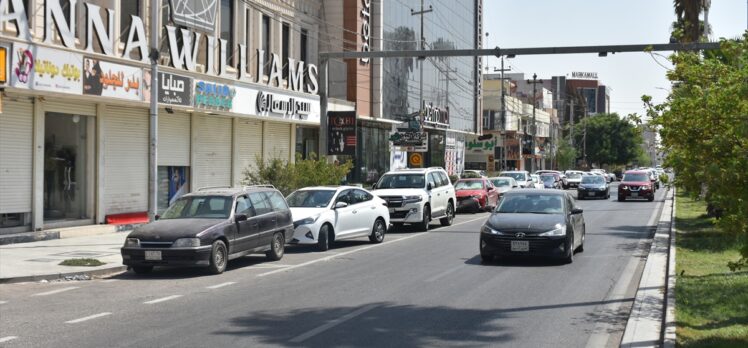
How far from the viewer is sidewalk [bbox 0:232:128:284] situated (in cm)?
1512

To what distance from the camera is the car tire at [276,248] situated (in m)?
17.8

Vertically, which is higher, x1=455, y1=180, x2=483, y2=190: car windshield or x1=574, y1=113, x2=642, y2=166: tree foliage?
x1=574, y1=113, x2=642, y2=166: tree foliage

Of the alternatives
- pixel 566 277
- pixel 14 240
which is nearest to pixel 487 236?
pixel 566 277

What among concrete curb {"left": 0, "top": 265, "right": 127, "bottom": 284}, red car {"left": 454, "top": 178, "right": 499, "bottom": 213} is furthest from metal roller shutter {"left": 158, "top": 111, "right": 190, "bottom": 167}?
red car {"left": 454, "top": 178, "right": 499, "bottom": 213}

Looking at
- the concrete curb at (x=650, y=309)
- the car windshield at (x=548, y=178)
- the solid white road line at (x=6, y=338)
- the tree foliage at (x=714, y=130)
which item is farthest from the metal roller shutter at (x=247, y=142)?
the car windshield at (x=548, y=178)

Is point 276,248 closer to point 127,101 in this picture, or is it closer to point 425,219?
point 127,101

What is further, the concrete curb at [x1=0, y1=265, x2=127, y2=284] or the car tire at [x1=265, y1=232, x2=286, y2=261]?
the car tire at [x1=265, y1=232, x2=286, y2=261]

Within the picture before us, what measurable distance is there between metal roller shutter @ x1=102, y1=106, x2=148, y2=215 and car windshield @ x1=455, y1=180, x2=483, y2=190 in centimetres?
1590

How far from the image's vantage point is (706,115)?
929 centimetres

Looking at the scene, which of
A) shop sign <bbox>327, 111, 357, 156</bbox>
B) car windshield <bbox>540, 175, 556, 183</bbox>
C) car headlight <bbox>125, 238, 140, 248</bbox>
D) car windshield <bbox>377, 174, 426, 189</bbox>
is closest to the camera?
car headlight <bbox>125, 238, 140, 248</bbox>

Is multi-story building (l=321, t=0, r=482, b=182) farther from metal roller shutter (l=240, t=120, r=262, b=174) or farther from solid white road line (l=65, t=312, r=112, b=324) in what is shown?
solid white road line (l=65, t=312, r=112, b=324)

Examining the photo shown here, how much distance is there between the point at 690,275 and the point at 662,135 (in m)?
4.80

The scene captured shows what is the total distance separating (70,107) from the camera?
76.6 feet

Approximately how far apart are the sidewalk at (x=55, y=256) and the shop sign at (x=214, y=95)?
5.86 metres
